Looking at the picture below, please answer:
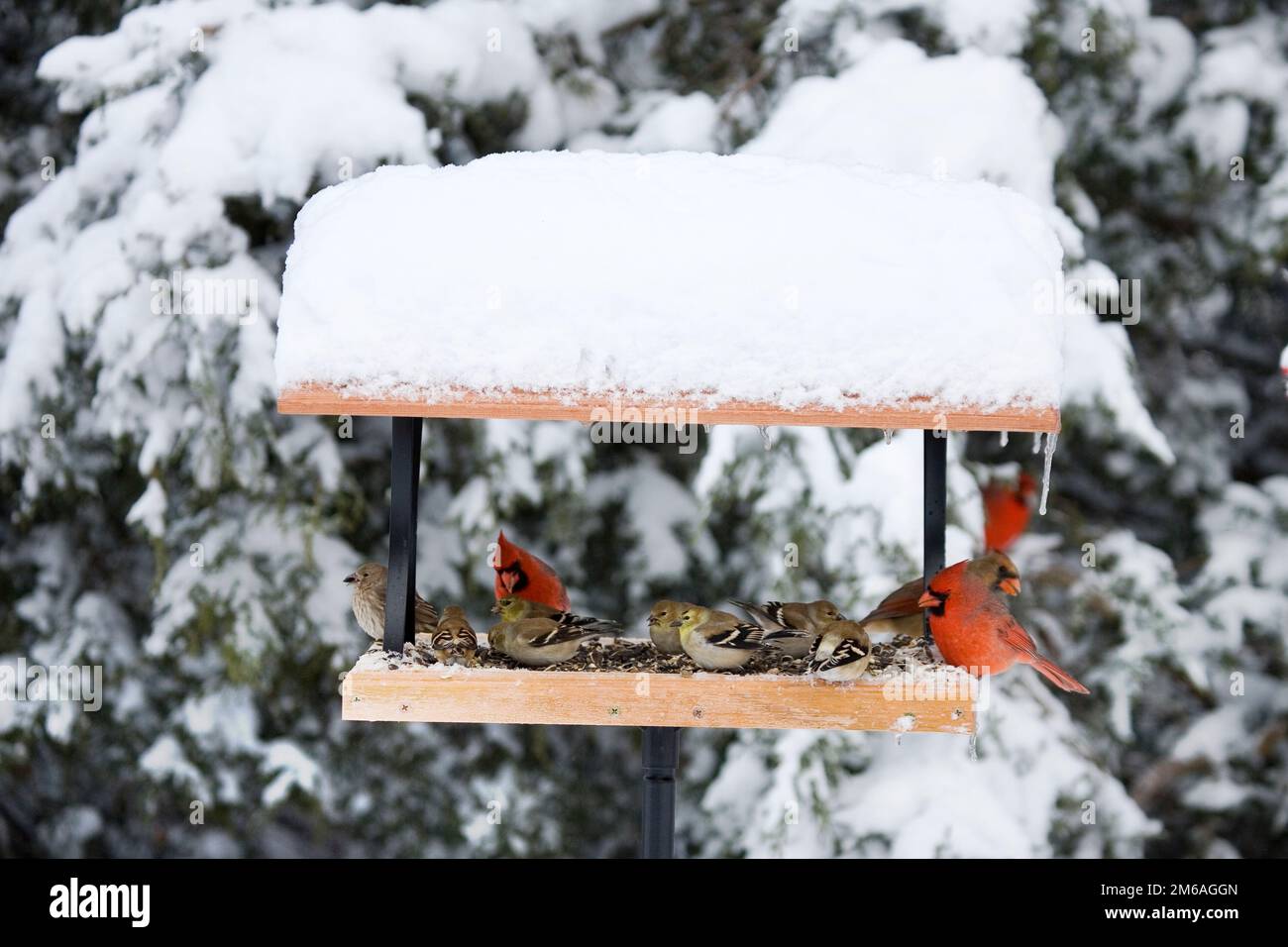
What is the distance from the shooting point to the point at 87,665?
5121 millimetres

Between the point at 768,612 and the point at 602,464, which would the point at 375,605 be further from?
the point at 602,464

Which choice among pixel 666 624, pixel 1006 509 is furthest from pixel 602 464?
pixel 666 624

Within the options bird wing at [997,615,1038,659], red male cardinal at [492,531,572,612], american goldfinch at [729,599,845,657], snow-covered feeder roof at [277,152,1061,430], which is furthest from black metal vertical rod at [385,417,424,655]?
bird wing at [997,615,1038,659]

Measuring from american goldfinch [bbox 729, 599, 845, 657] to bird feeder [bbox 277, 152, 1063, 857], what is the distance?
0.32 metres

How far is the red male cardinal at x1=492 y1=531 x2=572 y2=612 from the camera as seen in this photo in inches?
139

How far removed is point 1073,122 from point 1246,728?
8.00ft

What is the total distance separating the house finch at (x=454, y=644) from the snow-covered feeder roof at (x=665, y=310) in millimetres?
658

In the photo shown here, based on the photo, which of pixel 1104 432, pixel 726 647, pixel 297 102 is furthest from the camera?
pixel 1104 432

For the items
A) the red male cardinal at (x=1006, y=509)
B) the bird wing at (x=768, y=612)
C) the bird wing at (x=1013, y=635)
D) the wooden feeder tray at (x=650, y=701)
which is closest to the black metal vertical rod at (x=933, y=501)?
the bird wing at (x=1013, y=635)

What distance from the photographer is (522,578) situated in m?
3.55

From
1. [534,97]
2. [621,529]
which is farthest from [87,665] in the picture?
[534,97]

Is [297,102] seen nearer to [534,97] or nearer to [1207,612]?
[534,97]

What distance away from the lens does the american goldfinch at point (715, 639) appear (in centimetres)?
293

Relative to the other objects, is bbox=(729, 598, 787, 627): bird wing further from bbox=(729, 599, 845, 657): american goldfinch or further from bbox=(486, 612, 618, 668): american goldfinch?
bbox=(486, 612, 618, 668): american goldfinch
